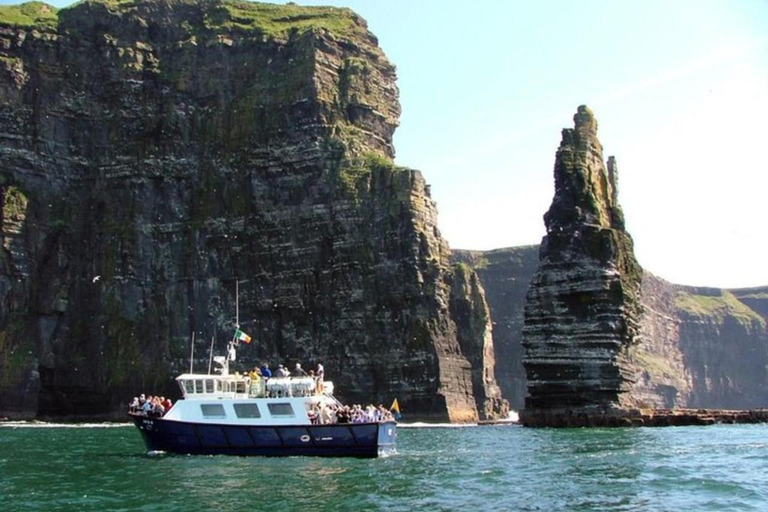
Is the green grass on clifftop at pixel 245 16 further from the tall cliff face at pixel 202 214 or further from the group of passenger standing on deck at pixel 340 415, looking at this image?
the group of passenger standing on deck at pixel 340 415

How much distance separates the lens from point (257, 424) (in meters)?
70.2

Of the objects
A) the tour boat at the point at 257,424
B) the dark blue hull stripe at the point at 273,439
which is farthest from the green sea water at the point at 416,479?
the tour boat at the point at 257,424

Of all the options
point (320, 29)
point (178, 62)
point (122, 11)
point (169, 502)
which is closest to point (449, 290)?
point (320, 29)

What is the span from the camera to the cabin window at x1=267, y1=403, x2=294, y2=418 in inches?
2761

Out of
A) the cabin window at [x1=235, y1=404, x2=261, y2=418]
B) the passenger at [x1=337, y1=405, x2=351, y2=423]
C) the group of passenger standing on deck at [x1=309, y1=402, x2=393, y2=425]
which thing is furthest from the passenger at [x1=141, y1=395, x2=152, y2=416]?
the passenger at [x1=337, y1=405, x2=351, y2=423]

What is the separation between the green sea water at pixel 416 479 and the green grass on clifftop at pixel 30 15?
377 ft

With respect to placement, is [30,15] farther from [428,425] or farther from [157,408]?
[157,408]

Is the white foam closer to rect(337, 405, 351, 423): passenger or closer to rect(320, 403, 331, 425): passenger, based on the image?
rect(337, 405, 351, 423): passenger

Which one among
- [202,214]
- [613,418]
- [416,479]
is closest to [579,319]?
[613,418]

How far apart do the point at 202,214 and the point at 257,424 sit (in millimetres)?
104467

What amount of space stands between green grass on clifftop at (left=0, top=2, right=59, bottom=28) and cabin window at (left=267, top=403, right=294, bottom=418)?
422 ft

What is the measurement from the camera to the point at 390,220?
521 feet

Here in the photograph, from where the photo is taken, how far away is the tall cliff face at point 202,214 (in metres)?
156

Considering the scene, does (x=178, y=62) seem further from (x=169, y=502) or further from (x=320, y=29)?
(x=169, y=502)
